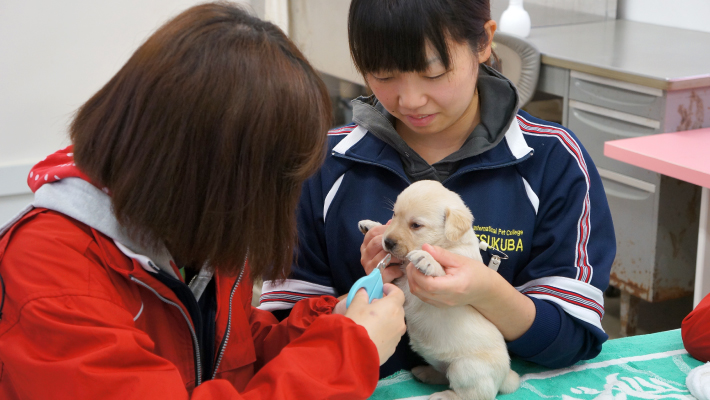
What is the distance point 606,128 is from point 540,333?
1.85 meters

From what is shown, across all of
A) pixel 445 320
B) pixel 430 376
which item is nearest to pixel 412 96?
pixel 445 320

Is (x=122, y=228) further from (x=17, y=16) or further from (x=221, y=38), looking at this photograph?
(x=17, y=16)

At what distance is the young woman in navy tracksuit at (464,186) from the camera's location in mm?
1094

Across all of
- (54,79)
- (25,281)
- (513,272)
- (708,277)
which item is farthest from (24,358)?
(54,79)

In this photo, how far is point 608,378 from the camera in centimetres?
110

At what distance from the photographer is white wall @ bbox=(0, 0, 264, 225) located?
247 centimetres

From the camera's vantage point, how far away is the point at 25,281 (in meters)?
0.72

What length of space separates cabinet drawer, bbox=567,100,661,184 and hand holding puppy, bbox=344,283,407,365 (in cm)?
187

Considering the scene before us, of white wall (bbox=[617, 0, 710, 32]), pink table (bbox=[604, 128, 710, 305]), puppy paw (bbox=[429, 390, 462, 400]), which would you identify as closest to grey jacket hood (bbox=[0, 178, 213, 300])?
puppy paw (bbox=[429, 390, 462, 400])

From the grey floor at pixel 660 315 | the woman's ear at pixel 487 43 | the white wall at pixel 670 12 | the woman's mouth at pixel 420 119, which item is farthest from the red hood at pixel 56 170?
the white wall at pixel 670 12

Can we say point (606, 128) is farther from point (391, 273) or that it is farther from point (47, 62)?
point (47, 62)

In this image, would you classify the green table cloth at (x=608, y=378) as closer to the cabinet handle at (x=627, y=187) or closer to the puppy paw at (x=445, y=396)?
the puppy paw at (x=445, y=396)

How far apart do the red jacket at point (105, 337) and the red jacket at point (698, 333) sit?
65 cm

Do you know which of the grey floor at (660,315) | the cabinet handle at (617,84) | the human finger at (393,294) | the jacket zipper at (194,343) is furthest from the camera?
the grey floor at (660,315)
